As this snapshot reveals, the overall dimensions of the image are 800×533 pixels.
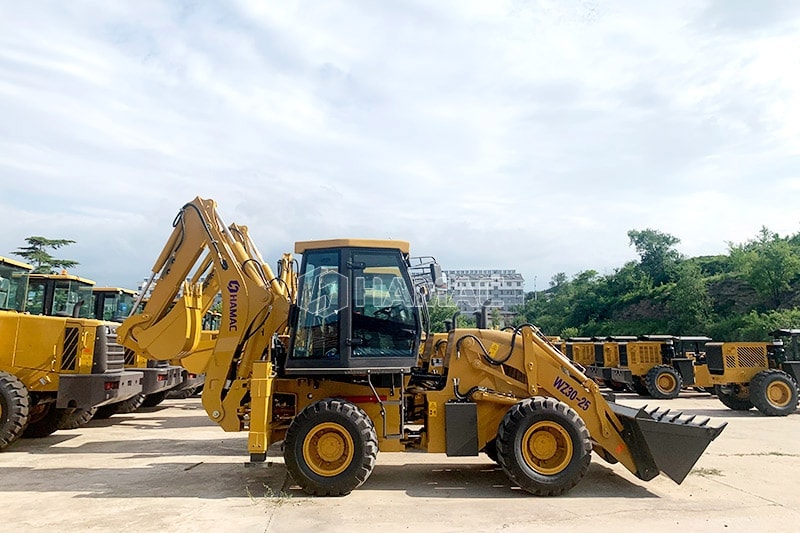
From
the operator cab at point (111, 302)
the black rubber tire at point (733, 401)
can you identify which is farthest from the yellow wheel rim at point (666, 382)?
the operator cab at point (111, 302)

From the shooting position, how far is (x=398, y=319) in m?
6.82

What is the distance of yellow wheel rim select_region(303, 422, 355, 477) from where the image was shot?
247 inches

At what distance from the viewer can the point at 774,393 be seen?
46.8ft

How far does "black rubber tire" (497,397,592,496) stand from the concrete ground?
191mm

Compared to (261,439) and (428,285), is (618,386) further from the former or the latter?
(261,439)

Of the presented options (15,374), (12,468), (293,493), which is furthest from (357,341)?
(15,374)

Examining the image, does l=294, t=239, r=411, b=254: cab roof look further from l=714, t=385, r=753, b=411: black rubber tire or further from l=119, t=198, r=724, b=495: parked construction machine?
l=714, t=385, r=753, b=411: black rubber tire

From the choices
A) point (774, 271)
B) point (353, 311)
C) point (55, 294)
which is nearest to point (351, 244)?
point (353, 311)

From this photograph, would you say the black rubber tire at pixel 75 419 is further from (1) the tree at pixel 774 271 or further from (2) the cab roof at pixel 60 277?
(1) the tree at pixel 774 271

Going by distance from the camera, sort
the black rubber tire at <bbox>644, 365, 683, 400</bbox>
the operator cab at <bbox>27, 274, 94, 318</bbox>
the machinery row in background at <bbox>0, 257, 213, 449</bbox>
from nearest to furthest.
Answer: the machinery row in background at <bbox>0, 257, 213, 449</bbox>
the operator cab at <bbox>27, 274, 94, 318</bbox>
the black rubber tire at <bbox>644, 365, 683, 400</bbox>

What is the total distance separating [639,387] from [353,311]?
15.1 meters

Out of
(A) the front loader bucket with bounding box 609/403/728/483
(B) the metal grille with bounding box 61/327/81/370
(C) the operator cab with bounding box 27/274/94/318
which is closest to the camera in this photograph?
(A) the front loader bucket with bounding box 609/403/728/483

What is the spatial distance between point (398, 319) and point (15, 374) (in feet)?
19.8

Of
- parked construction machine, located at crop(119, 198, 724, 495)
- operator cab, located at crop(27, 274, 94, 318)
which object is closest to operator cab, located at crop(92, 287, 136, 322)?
operator cab, located at crop(27, 274, 94, 318)
